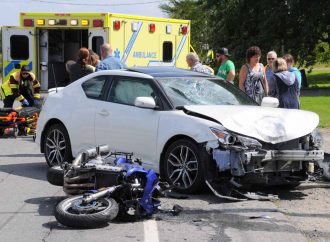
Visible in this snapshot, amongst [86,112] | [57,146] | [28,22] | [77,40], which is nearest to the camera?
[86,112]

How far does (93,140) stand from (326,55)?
36.1m

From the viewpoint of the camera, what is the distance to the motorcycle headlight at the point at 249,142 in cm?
732

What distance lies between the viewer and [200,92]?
28.0ft

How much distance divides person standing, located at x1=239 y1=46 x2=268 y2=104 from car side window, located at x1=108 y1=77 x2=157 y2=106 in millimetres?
2566

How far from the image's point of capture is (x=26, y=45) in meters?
16.3

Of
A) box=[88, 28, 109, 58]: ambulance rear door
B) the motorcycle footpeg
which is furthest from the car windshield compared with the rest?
box=[88, 28, 109, 58]: ambulance rear door

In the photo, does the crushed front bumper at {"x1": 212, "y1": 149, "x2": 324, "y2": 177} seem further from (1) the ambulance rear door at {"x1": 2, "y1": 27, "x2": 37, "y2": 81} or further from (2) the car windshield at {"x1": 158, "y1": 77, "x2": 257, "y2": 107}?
(1) the ambulance rear door at {"x1": 2, "y1": 27, "x2": 37, "y2": 81}

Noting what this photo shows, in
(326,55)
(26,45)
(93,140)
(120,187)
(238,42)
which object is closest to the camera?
(120,187)

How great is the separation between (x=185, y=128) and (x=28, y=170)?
10.6 feet

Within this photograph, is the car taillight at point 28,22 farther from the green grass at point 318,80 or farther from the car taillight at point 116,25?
the green grass at point 318,80

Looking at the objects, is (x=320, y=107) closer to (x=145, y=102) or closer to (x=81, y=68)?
(x=81, y=68)

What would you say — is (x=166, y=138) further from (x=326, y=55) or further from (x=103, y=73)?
(x=326, y=55)

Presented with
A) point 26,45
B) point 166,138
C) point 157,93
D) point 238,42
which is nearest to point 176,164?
point 166,138

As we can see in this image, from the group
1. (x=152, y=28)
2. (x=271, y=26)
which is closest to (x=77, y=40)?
(x=152, y=28)
